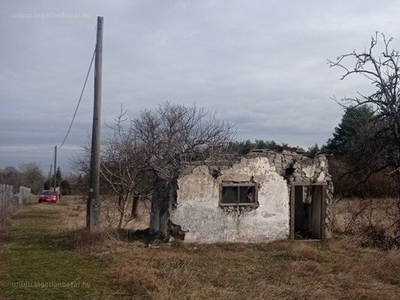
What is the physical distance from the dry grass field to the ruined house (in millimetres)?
547

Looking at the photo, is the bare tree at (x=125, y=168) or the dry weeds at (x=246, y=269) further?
the bare tree at (x=125, y=168)

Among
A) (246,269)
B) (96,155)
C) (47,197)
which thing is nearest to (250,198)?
(246,269)

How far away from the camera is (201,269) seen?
11.0 metres

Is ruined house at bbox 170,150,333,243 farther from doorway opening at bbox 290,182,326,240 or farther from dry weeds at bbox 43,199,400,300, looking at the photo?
dry weeds at bbox 43,199,400,300

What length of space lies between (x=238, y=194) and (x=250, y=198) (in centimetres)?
48

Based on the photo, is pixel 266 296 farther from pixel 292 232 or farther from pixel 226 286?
pixel 292 232

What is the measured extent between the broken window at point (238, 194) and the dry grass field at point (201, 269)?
4.30ft

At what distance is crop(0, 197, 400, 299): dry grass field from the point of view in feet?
28.7

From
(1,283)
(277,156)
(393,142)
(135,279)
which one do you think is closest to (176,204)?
(277,156)

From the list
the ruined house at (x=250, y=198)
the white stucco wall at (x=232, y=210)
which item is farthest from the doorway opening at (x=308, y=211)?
the white stucco wall at (x=232, y=210)

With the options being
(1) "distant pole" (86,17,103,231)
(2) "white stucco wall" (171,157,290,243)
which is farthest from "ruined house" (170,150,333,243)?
(1) "distant pole" (86,17,103,231)

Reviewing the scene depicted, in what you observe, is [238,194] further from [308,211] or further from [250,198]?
[308,211]

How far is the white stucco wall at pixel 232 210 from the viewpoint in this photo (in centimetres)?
1446

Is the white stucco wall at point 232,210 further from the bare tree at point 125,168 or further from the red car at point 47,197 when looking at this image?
the red car at point 47,197
